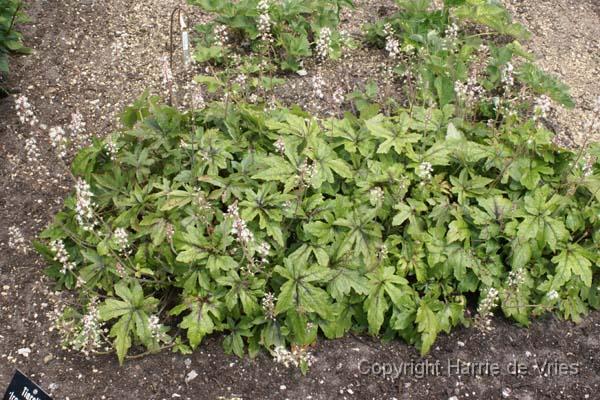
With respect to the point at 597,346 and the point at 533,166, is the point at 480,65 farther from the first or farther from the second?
the point at 597,346

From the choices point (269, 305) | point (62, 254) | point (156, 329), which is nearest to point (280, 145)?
point (269, 305)

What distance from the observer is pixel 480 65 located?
526 centimetres

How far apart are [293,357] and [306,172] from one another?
41.0 inches

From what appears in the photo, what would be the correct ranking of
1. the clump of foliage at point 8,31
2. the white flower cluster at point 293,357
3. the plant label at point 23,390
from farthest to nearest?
the clump of foliage at point 8,31, the white flower cluster at point 293,357, the plant label at point 23,390

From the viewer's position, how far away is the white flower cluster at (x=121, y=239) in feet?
11.6

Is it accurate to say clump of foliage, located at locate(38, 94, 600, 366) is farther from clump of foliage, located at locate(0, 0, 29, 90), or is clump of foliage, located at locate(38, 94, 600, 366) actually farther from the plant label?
clump of foliage, located at locate(0, 0, 29, 90)

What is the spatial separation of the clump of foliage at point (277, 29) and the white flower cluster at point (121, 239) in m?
1.86

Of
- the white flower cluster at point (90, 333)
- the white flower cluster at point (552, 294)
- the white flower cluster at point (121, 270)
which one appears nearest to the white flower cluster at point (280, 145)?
the white flower cluster at point (121, 270)

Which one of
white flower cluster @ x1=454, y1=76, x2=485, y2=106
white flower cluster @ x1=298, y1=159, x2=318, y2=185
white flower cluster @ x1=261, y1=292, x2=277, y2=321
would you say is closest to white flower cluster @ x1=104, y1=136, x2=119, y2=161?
white flower cluster @ x1=298, y1=159, x2=318, y2=185

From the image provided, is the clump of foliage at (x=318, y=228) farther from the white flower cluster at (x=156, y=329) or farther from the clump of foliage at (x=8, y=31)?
the clump of foliage at (x=8, y=31)

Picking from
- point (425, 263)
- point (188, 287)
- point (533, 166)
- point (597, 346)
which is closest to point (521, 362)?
point (597, 346)

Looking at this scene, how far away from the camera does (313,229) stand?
3803mm

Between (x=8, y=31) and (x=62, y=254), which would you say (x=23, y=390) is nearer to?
(x=62, y=254)

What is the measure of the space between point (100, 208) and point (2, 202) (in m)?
1.00
